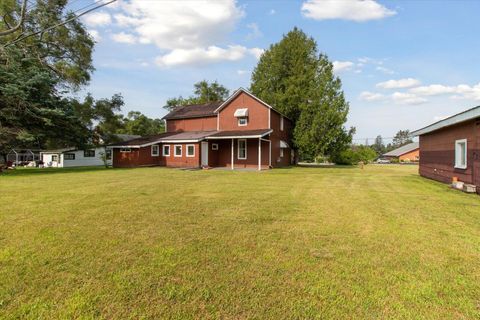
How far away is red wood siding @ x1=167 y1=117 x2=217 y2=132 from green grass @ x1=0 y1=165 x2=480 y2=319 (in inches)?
821

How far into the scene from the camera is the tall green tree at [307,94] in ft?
90.0

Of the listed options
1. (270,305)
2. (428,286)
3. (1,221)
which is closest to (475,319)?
(428,286)

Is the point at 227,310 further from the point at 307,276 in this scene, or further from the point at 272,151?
the point at 272,151

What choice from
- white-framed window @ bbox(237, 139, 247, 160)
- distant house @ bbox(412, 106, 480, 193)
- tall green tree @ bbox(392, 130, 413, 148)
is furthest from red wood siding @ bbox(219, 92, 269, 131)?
tall green tree @ bbox(392, 130, 413, 148)

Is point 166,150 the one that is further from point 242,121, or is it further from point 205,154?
point 242,121

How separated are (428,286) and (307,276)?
1.33 metres

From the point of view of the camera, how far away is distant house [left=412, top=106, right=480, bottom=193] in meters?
10.0

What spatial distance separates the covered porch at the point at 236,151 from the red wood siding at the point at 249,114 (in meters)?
1.11

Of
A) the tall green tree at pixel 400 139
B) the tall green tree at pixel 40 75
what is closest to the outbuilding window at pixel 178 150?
the tall green tree at pixel 40 75

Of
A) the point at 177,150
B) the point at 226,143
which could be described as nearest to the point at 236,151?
the point at 226,143

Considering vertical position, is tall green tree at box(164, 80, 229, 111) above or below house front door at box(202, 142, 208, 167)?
above

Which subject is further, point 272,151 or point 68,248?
point 272,151

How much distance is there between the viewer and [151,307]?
2727 millimetres

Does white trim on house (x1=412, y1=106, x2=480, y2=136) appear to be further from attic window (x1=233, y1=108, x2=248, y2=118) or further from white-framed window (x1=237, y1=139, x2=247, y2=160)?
attic window (x1=233, y1=108, x2=248, y2=118)
